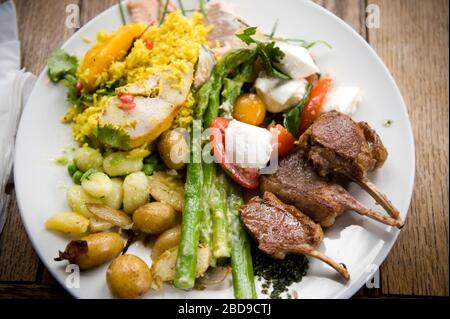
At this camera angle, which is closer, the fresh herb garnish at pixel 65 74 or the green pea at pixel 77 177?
the green pea at pixel 77 177

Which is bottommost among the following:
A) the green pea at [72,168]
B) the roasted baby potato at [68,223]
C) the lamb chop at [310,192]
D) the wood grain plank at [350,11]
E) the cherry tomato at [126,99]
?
the lamb chop at [310,192]

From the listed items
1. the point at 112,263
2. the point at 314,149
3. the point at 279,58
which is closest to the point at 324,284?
the point at 314,149

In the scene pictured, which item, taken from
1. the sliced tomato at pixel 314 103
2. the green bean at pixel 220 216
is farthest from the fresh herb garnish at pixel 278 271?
the sliced tomato at pixel 314 103

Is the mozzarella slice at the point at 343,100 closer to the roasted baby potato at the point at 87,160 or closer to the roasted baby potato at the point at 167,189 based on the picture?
the roasted baby potato at the point at 167,189

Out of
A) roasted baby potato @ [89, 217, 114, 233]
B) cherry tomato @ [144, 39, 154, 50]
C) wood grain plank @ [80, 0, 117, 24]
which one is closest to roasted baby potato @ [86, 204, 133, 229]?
roasted baby potato @ [89, 217, 114, 233]

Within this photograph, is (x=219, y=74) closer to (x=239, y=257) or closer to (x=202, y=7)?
(x=202, y=7)

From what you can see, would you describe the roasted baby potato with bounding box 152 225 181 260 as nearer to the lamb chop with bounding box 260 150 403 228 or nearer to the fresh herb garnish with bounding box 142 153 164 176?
the fresh herb garnish with bounding box 142 153 164 176

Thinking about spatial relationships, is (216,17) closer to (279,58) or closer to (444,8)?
(279,58)
